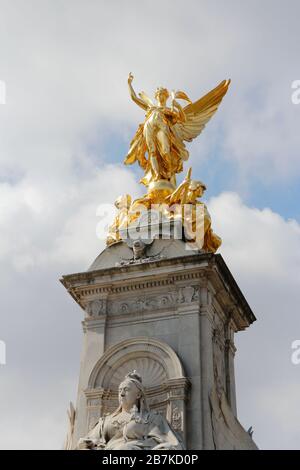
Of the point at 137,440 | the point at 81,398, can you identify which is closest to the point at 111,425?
the point at 137,440

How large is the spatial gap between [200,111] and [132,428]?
37.5ft

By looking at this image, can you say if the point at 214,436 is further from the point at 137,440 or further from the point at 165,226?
the point at 165,226

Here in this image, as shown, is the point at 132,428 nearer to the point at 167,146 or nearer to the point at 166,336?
the point at 166,336

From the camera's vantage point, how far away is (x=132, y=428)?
17.1 meters

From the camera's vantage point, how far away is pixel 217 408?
19000 mm

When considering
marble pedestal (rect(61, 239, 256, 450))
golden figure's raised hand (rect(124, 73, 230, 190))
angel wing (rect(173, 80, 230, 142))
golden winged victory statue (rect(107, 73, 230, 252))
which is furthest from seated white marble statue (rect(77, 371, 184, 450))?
angel wing (rect(173, 80, 230, 142))

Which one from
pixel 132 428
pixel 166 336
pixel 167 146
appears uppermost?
pixel 167 146

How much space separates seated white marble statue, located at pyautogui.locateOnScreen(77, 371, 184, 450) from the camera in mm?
16906

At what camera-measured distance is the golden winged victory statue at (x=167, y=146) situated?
22.4 meters

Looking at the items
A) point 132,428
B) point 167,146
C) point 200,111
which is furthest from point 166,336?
point 200,111

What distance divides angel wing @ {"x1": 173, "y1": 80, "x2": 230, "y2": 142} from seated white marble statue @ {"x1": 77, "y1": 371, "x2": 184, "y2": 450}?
8.87 metres

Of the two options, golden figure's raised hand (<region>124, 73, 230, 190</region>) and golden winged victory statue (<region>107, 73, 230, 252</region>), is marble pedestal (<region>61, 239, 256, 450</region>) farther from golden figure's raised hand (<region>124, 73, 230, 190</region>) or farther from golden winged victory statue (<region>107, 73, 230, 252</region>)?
golden figure's raised hand (<region>124, 73, 230, 190</region>)

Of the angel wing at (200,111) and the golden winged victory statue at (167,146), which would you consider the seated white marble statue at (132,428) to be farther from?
the angel wing at (200,111)

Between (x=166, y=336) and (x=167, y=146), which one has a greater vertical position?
(x=167, y=146)
